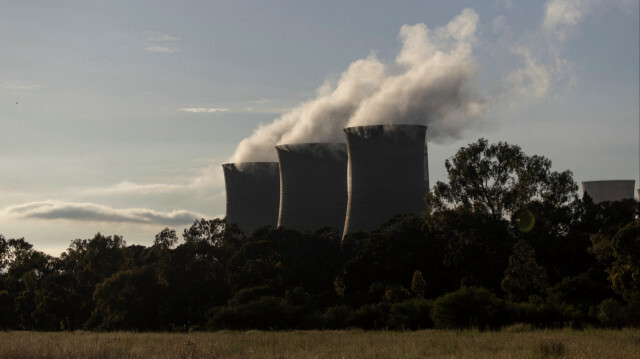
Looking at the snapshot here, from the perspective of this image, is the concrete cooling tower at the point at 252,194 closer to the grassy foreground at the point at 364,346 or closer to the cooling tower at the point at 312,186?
the cooling tower at the point at 312,186

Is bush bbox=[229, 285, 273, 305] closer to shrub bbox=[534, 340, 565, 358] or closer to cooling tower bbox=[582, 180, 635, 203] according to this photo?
shrub bbox=[534, 340, 565, 358]

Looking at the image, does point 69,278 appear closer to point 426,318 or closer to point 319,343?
point 426,318

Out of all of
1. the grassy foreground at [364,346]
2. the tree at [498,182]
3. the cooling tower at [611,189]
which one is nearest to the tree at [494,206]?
the tree at [498,182]

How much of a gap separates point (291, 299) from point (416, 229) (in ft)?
28.8

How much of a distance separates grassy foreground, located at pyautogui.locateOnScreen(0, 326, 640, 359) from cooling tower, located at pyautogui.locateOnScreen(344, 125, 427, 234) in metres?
27.0

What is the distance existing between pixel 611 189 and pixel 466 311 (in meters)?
44.7

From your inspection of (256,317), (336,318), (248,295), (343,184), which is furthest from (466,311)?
(343,184)

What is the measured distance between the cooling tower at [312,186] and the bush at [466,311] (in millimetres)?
31577

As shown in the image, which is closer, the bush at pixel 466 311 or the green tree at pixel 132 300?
the bush at pixel 466 311

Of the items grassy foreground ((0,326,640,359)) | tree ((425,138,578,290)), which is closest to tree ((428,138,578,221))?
tree ((425,138,578,290))

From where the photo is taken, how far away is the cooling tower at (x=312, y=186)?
55.9 metres

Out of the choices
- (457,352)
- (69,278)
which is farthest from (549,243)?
(69,278)

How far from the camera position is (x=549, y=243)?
118ft

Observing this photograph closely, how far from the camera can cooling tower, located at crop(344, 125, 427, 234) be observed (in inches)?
1817
